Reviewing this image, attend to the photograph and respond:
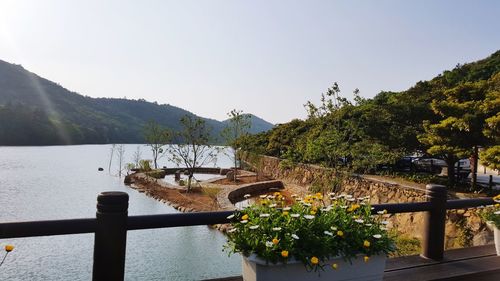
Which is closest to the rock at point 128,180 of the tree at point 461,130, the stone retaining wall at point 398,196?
the stone retaining wall at point 398,196

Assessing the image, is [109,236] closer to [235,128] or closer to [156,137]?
[235,128]

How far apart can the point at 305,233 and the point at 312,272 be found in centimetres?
18

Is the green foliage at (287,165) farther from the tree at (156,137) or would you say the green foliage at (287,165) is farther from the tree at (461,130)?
the tree at (156,137)

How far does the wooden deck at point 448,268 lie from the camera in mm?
2314

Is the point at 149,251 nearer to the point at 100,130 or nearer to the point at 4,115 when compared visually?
the point at 4,115

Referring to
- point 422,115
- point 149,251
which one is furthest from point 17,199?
point 422,115

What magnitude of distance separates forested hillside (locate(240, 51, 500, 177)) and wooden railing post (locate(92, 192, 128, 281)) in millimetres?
7943

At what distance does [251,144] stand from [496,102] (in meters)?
16.0

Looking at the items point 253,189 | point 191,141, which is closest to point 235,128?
point 191,141

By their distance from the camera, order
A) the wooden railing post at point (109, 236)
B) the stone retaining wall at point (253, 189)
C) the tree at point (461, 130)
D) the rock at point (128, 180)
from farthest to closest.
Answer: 1. the rock at point (128, 180)
2. the stone retaining wall at point (253, 189)
3. the tree at point (461, 130)
4. the wooden railing post at point (109, 236)

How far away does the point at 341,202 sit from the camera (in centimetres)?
215

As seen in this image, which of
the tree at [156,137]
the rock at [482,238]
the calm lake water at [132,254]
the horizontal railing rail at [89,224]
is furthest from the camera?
the tree at [156,137]

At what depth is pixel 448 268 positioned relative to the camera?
249 cm

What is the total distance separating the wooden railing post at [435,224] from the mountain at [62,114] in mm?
51103
